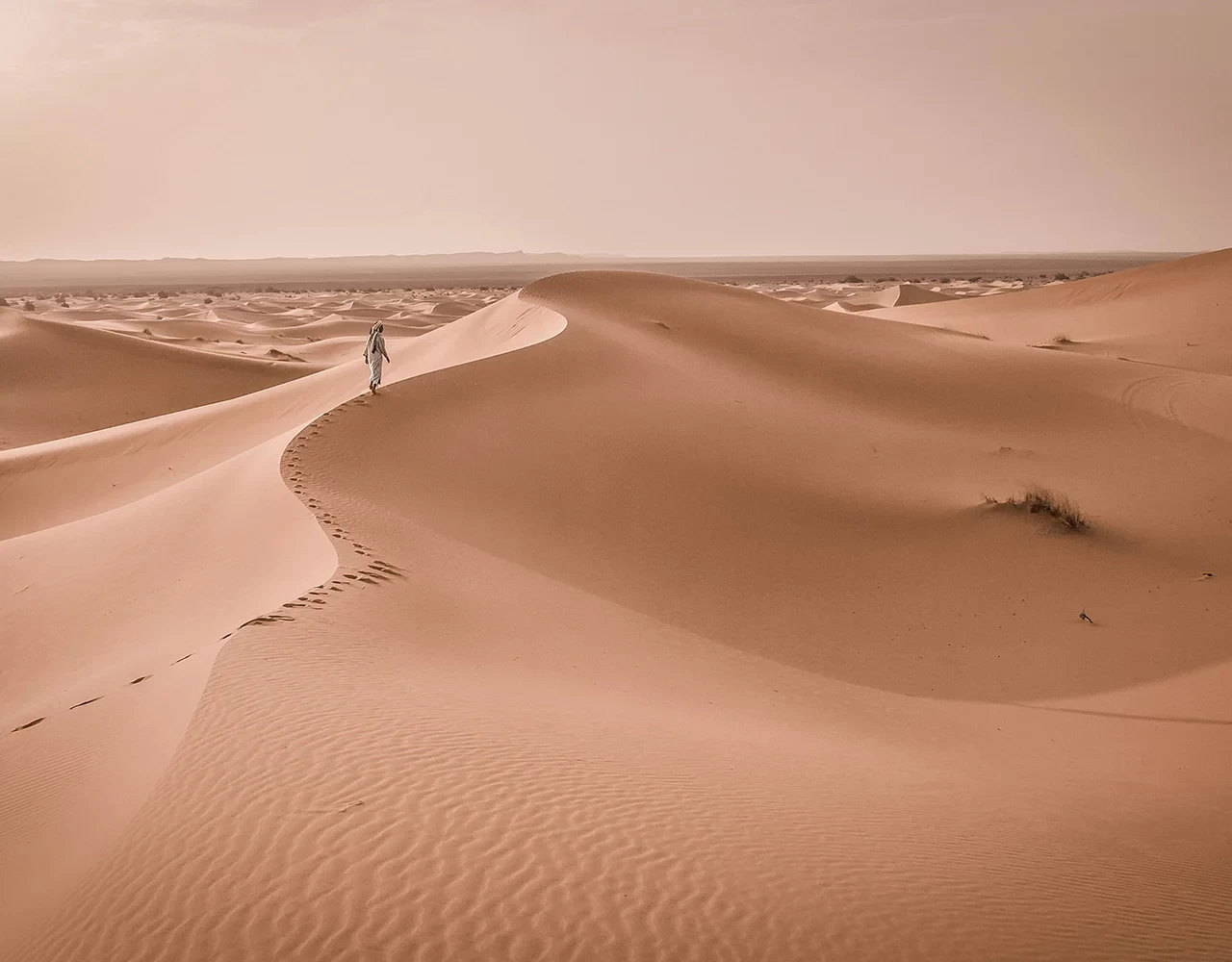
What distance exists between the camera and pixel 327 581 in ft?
26.2

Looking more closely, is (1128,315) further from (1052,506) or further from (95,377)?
(95,377)

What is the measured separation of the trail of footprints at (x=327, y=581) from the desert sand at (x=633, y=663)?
0.15ft

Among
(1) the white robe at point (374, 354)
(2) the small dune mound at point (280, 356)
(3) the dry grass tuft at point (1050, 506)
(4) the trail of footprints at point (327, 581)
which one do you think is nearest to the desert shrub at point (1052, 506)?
(3) the dry grass tuft at point (1050, 506)

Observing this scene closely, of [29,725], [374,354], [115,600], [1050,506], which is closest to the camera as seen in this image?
[29,725]

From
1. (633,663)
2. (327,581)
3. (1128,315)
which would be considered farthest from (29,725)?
(1128,315)

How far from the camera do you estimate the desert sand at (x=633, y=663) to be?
392cm

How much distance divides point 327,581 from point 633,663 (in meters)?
2.59

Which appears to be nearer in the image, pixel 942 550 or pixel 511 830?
pixel 511 830

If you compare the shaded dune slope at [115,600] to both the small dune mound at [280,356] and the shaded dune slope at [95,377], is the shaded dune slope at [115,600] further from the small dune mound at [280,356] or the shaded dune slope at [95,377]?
the small dune mound at [280,356]

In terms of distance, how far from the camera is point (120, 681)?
663cm

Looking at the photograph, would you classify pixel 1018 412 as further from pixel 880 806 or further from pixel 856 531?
pixel 880 806

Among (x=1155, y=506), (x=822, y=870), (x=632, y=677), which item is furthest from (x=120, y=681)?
(x=1155, y=506)

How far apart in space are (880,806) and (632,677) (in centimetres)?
274

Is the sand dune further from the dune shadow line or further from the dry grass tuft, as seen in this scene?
the dune shadow line
